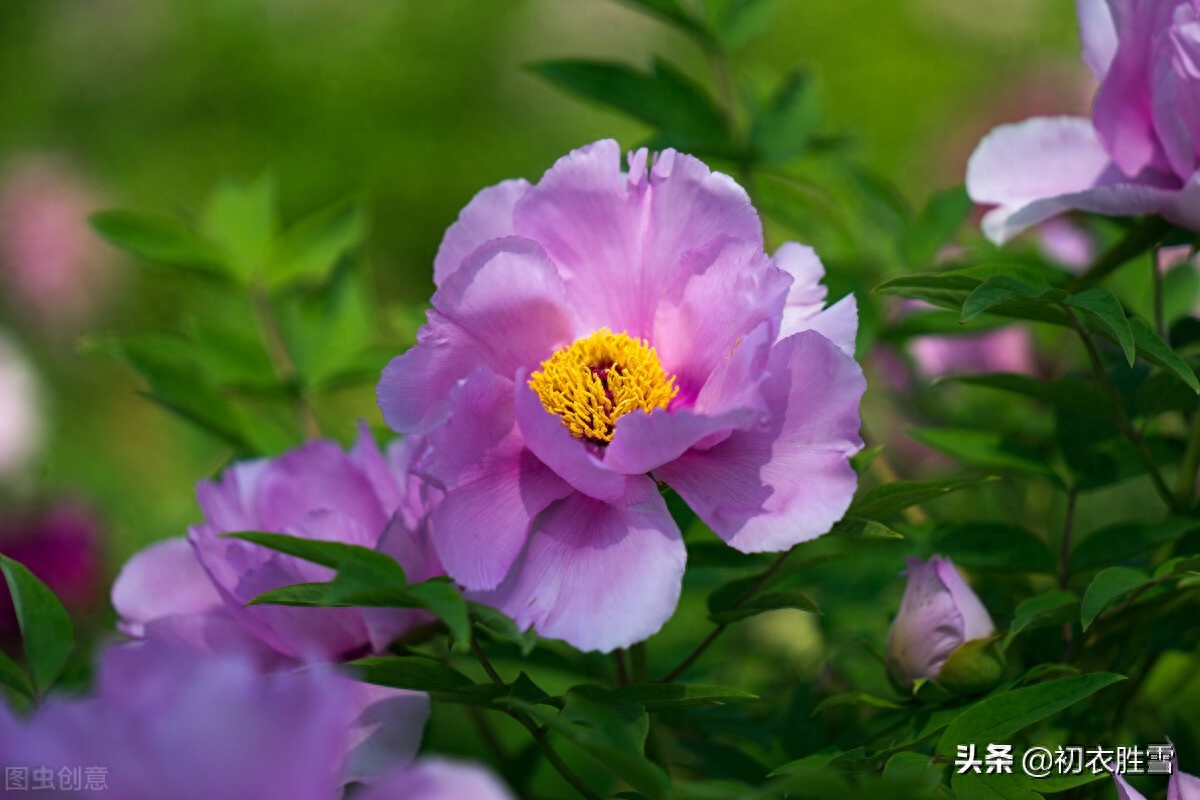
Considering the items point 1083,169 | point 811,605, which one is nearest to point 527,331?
point 811,605

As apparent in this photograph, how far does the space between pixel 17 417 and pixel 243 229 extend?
0.87m

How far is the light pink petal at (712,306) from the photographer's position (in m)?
0.44

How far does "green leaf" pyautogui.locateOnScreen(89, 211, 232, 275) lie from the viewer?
0.74 metres

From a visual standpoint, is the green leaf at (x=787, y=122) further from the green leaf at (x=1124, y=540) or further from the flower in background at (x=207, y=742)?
the flower in background at (x=207, y=742)

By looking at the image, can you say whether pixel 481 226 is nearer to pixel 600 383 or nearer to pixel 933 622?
pixel 600 383

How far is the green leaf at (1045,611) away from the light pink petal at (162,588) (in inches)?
12.3

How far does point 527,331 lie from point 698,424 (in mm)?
102

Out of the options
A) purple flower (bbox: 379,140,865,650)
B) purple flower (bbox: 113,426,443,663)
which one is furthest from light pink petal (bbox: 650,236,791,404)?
purple flower (bbox: 113,426,443,663)

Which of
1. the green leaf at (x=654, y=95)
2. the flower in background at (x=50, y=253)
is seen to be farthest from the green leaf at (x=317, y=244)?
the flower in background at (x=50, y=253)

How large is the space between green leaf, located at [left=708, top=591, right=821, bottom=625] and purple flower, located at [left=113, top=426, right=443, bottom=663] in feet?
0.35

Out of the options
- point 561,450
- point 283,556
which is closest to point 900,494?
point 561,450

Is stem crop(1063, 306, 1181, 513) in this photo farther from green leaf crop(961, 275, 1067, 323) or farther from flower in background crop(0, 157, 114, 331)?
flower in background crop(0, 157, 114, 331)

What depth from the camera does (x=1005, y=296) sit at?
45 cm

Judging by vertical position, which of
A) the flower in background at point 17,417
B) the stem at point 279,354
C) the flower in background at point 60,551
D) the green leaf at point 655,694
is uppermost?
the green leaf at point 655,694
